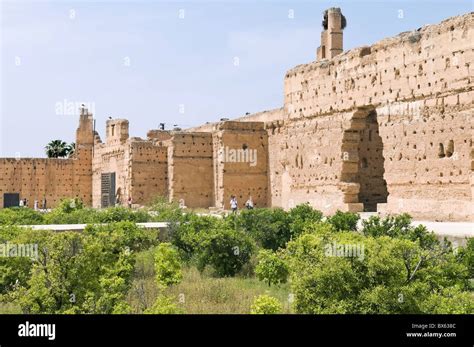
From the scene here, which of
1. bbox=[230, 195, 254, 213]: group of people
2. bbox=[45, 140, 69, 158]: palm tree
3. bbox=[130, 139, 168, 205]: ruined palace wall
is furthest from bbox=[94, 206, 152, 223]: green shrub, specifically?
bbox=[45, 140, 69, 158]: palm tree

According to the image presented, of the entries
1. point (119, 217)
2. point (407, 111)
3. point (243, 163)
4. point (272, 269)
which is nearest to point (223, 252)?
point (272, 269)

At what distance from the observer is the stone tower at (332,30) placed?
29203 millimetres

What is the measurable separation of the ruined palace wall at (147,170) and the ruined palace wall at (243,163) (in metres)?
3.58

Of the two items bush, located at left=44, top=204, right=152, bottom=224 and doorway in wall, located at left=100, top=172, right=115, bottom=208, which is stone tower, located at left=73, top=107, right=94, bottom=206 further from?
bush, located at left=44, top=204, right=152, bottom=224

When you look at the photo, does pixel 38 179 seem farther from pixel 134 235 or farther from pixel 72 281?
pixel 72 281

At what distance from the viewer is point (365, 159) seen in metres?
24.4

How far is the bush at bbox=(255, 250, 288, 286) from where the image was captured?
13617 mm

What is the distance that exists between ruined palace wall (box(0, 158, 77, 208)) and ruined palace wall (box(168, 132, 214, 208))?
1169 cm

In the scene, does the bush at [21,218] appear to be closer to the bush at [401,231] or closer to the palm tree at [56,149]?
the bush at [401,231]

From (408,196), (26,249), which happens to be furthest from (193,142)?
(26,249)

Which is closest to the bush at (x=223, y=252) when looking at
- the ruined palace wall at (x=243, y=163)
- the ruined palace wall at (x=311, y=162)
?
the ruined palace wall at (x=311, y=162)

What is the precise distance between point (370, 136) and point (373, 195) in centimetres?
205
